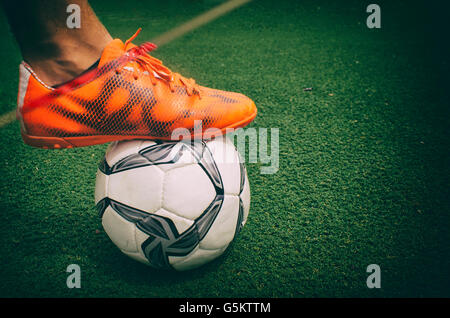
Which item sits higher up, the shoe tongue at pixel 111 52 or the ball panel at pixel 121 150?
the shoe tongue at pixel 111 52

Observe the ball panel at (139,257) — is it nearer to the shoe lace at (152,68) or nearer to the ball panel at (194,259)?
the ball panel at (194,259)

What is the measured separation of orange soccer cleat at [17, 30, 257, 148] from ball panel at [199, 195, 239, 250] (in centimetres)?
24

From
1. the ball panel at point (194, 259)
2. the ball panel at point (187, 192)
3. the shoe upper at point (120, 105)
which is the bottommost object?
the ball panel at point (194, 259)

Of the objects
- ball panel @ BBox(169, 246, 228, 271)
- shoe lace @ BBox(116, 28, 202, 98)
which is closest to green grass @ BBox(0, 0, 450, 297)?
ball panel @ BBox(169, 246, 228, 271)

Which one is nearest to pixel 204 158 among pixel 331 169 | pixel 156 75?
pixel 156 75

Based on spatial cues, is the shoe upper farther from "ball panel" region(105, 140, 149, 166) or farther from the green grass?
A: the green grass

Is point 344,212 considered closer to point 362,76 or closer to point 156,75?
point 156,75

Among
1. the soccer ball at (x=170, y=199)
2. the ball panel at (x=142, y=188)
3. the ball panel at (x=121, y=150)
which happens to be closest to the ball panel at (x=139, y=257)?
the soccer ball at (x=170, y=199)

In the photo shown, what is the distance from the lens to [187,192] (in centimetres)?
95

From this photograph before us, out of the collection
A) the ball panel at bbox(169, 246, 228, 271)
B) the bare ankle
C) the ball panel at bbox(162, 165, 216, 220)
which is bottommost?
the ball panel at bbox(169, 246, 228, 271)

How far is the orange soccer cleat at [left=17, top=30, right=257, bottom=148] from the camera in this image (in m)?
0.96

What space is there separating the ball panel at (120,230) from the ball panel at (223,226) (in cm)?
21

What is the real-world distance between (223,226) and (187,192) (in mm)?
164

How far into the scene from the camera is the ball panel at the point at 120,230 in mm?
975
